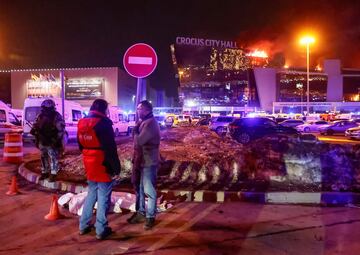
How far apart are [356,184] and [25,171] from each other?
8.08 metres

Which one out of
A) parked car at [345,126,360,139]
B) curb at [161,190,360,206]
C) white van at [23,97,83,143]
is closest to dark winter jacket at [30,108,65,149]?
curb at [161,190,360,206]

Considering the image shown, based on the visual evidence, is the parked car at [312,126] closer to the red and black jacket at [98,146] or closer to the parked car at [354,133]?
the parked car at [354,133]

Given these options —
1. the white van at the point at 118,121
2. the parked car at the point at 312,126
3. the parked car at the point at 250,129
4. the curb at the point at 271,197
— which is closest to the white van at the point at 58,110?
the white van at the point at 118,121

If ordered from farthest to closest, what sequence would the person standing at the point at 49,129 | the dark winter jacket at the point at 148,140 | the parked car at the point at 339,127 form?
the parked car at the point at 339,127, the person standing at the point at 49,129, the dark winter jacket at the point at 148,140

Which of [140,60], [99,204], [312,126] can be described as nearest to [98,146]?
[99,204]

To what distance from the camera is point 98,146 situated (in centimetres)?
546

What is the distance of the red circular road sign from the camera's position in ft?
24.6

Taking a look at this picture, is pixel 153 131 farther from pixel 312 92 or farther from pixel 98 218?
pixel 312 92

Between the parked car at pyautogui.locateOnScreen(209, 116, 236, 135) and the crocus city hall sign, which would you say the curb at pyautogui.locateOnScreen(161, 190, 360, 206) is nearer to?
the parked car at pyautogui.locateOnScreen(209, 116, 236, 135)

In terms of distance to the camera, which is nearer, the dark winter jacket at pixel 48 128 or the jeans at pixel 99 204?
the jeans at pixel 99 204

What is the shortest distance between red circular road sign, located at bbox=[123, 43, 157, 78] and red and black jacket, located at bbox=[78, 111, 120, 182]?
7.01ft

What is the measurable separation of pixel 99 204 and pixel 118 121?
2565 cm

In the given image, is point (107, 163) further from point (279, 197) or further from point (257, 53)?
point (257, 53)

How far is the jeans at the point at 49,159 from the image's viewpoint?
9.47 meters
